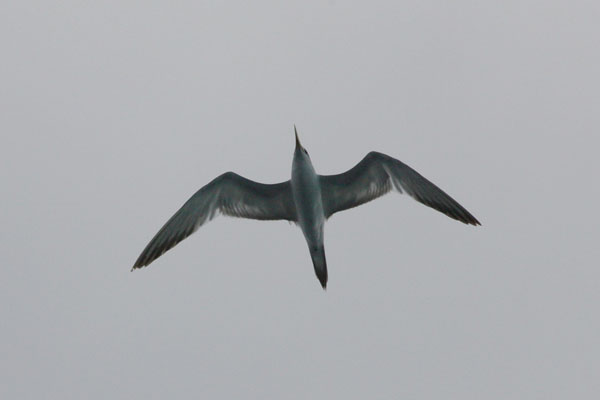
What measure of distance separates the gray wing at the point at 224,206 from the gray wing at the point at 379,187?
0.84m

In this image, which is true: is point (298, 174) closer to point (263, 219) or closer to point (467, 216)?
point (263, 219)

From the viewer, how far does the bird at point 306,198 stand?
14.1 meters

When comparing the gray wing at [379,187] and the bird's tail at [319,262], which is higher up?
the gray wing at [379,187]

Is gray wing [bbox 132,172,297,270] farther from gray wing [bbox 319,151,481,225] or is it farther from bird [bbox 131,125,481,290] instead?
gray wing [bbox 319,151,481,225]

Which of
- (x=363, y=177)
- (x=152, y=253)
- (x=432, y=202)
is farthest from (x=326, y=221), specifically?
(x=152, y=253)

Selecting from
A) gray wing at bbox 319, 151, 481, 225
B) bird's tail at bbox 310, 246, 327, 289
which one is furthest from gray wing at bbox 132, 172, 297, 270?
bird's tail at bbox 310, 246, 327, 289

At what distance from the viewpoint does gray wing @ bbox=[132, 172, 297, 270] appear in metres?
14.4

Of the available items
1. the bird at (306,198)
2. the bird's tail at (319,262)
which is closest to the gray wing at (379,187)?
the bird at (306,198)

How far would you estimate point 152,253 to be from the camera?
47.0 feet

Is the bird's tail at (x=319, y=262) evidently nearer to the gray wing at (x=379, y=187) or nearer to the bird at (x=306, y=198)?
the bird at (x=306, y=198)

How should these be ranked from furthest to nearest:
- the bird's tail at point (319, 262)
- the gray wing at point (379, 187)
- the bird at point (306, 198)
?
the gray wing at point (379, 187) < the bird at point (306, 198) < the bird's tail at point (319, 262)

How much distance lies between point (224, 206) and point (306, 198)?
1.85m

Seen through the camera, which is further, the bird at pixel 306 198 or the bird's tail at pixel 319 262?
the bird at pixel 306 198

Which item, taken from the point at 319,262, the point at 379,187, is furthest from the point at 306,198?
the point at 379,187
